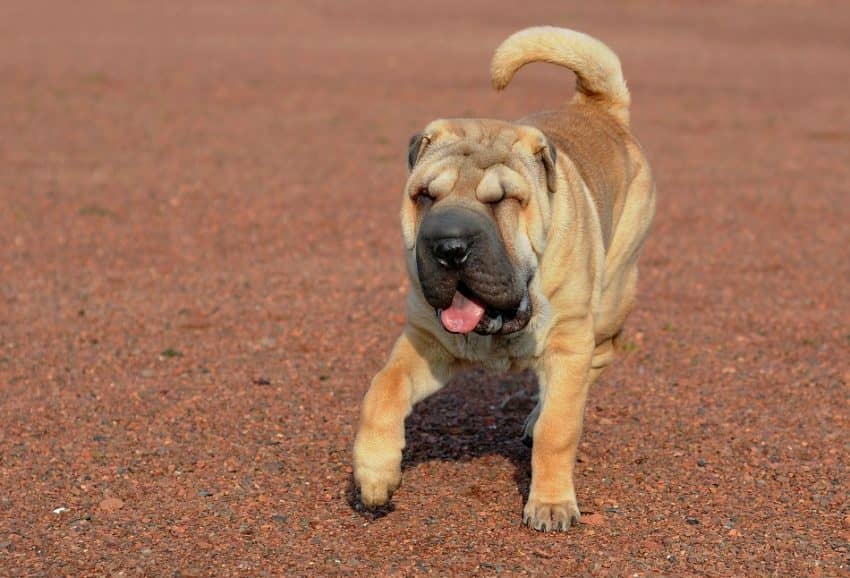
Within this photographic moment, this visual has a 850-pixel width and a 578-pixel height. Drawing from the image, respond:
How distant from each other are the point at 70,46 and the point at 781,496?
2258 centimetres

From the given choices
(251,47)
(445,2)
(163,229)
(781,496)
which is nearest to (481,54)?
(251,47)

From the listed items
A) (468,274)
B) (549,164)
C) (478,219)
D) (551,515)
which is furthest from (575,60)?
(551,515)

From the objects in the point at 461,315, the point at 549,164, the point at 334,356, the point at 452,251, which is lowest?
the point at 334,356

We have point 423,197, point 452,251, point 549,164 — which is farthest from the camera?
point 549,164

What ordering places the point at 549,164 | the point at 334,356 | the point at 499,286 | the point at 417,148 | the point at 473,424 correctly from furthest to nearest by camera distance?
the point at 334,356 → the point at 473,424 → the point at 417,148 → the point at 549,164 → the point at 499,286

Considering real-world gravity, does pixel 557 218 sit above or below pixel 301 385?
above

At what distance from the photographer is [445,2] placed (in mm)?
37219

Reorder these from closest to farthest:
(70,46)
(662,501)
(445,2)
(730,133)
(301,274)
Result: (662,501)
(301,274)
(730,133)
(70,46)
(445,2)

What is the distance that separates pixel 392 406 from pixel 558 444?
732 millimetres

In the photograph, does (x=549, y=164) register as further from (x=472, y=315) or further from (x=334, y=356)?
(x=334, y=356)

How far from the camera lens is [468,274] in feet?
16.2

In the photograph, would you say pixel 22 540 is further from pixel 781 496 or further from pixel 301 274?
pixel 301 274

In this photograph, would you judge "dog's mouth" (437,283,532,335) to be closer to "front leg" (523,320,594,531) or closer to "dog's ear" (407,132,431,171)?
"front leg" (523,320,594,531)

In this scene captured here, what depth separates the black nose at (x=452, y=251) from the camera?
15.9 feet
